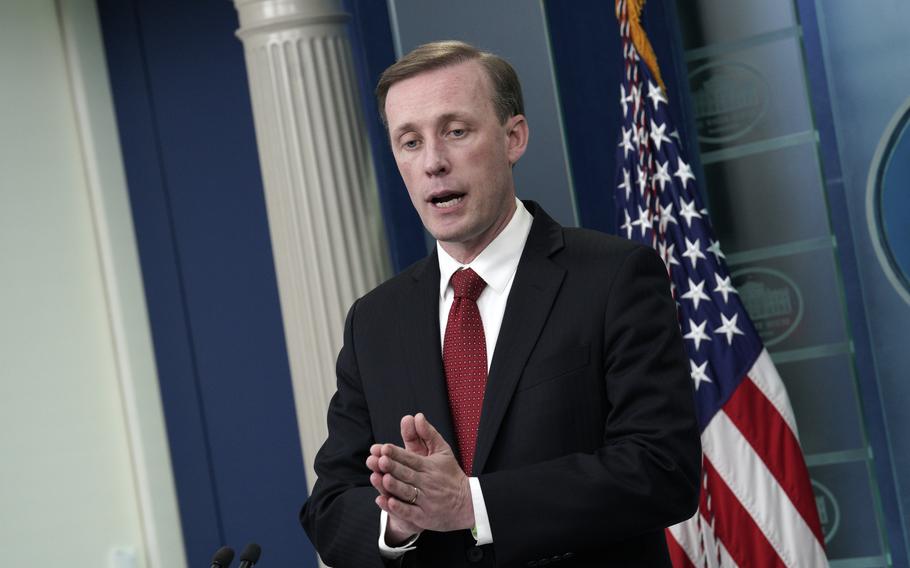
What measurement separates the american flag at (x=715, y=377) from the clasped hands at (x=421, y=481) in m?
1.86

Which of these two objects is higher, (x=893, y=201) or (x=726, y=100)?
(x=726, y=100)

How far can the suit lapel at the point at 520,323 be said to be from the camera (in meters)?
1.83

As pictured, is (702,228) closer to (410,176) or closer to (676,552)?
(676,552)

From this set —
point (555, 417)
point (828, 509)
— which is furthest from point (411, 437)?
point (828, 509)

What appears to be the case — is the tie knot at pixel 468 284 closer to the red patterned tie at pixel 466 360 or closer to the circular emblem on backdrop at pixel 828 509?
the red patterned tie at pixel 466 360

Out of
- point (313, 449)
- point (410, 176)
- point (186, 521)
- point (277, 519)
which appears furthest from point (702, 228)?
point (186, 521)

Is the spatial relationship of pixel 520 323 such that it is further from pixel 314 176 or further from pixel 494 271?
pixel 314 176

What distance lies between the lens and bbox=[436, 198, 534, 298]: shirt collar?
1.97 metres

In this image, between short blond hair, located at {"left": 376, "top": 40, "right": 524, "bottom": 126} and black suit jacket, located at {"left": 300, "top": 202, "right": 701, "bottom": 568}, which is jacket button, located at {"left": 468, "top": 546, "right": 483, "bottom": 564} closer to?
black suit jacket, located at {"left": 300, "top": 202, "right": 701, "bottom": 568}

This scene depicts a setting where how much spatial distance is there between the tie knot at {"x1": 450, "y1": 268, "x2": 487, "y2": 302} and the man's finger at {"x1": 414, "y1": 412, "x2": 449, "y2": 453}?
328 millimetres

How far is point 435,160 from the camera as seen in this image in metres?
1.91

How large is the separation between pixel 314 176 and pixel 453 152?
2078 millimetres

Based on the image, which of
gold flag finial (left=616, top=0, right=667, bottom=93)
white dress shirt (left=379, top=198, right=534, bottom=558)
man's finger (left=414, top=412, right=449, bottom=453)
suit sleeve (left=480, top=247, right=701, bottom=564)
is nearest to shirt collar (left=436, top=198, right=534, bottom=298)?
white dress shirt (left=379, top=198, right=534, bottom=558)

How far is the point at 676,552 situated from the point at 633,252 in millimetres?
1739
